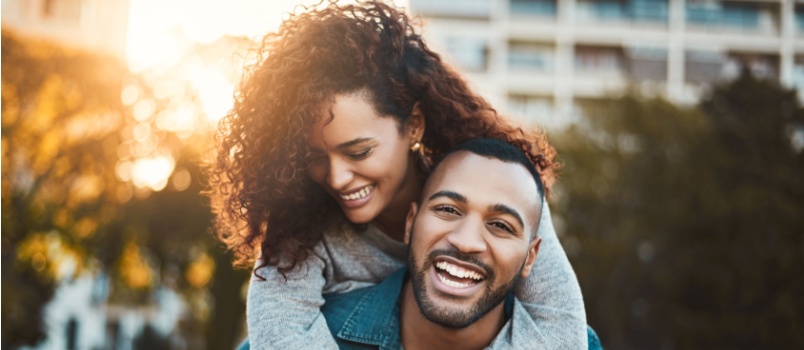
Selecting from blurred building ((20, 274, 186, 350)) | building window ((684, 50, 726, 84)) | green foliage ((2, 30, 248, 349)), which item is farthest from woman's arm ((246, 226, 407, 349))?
building window ((684, 50, 726, 84))

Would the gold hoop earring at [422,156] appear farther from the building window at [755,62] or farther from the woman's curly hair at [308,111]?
the building window at [755,62]

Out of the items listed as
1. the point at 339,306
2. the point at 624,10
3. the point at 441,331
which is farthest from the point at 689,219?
the point at 624,10

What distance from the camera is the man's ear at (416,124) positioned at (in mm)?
3787

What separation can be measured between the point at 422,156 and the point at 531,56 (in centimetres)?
3856

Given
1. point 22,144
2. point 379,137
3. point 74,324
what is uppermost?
point 379,137

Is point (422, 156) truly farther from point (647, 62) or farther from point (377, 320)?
point (647, 62)

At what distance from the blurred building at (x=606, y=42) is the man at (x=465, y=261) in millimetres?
36956

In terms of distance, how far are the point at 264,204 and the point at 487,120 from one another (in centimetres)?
97

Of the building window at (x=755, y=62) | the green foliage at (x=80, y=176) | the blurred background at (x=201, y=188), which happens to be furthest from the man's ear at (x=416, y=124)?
the building window at (x=755, y=62)

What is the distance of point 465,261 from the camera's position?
3230mm

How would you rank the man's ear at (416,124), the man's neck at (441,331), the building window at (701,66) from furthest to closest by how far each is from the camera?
the building window at (701,66) → the man's ear at (416,124) → the man's neck at (441,331)

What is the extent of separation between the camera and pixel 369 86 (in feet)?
11.7

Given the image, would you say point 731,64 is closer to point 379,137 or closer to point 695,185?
point 695,185

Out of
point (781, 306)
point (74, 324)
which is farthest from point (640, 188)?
point (74, 324)
